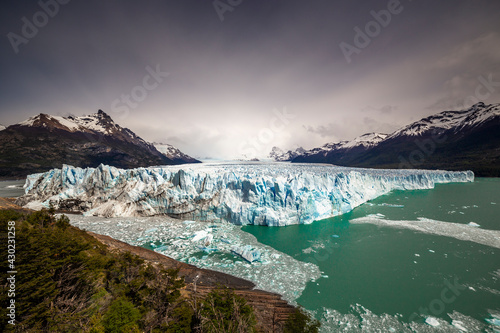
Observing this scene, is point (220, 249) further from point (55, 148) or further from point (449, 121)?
point (449, 121)

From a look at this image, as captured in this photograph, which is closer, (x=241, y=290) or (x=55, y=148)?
(x=241, y=290)

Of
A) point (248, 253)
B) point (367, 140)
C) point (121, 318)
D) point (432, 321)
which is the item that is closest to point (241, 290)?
point (248, 253)

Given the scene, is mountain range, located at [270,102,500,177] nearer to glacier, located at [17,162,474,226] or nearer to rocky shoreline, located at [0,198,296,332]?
glacier, located at [17,162,474,226]

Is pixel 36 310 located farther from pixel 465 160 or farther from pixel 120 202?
pixel 465 160

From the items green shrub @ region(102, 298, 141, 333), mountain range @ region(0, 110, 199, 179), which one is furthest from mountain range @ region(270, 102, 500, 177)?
mountain range @ region(0, 110, 199, 179)

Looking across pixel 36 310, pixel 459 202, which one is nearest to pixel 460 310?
pixel 36 310

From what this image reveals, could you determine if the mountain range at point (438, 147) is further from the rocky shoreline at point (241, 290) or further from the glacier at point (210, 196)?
the rocky shoreline at point (241, 290)

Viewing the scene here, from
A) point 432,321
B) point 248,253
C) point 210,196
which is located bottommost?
point 432,321
